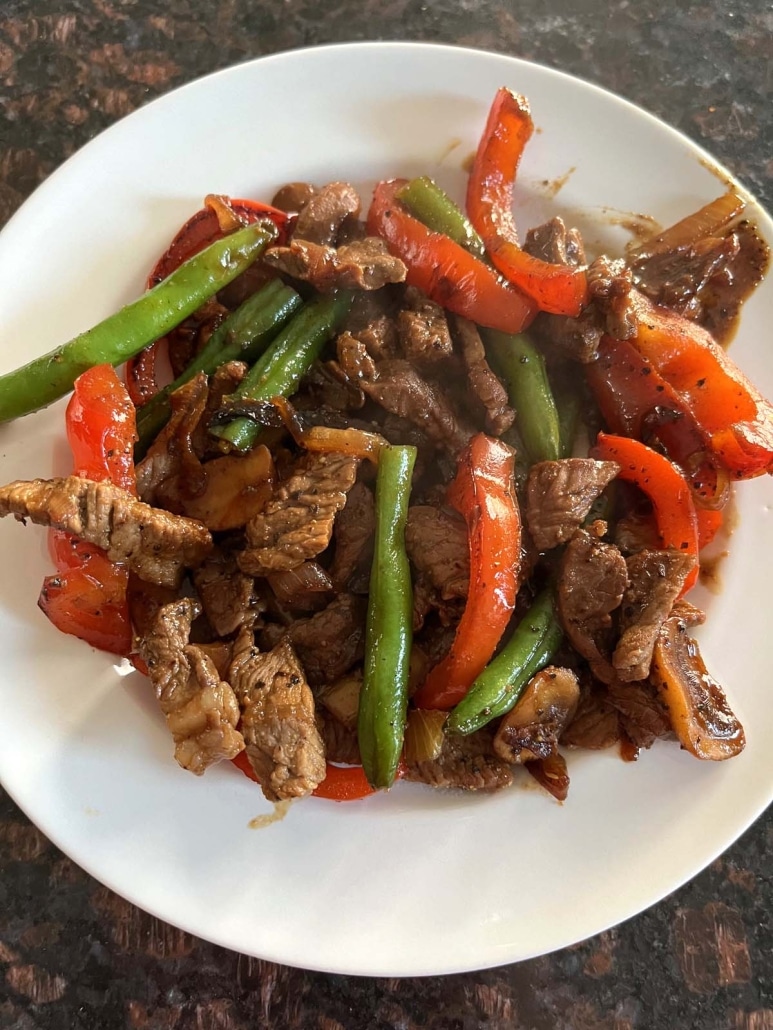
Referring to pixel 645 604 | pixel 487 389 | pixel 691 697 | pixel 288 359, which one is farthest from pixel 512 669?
pixel 288 359

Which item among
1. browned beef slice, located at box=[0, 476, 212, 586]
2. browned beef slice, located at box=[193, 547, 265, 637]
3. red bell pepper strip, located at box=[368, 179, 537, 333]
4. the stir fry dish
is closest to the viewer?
browned beef slice, located at box=[0, 476, 212, 586]

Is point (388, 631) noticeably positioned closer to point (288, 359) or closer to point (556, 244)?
point (288, 359)

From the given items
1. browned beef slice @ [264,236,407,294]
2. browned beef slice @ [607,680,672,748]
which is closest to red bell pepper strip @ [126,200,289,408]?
browned beef slice @ [264,236,407,294]

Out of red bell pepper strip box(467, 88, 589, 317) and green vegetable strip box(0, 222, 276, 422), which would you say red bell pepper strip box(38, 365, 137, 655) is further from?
red bell pepper strip box(467, 88, 589, 317)

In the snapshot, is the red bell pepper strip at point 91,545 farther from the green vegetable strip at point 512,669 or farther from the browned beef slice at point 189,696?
the green vegetable strip at point 512,669

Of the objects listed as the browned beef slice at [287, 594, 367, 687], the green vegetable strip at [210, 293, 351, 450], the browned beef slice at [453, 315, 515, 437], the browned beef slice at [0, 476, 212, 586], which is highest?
the browned beef slice at [453, 315, 515, 437]

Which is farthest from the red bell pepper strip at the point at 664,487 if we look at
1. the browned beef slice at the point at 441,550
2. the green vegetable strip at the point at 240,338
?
the green vegetable strip at the point at 240,338
